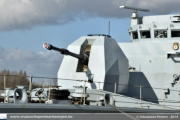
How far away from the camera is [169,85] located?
1406 centimetres

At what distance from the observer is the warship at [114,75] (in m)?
8.87

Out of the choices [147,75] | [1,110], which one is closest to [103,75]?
[147,75]

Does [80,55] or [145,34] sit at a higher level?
[145,34]

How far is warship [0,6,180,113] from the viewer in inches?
349

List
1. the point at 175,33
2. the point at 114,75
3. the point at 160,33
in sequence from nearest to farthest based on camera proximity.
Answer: the point at 114,75 < the point at 175,33 < the point at 160,33

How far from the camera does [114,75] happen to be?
1179 cm

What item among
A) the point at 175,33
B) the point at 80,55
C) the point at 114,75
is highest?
the point at 175,33

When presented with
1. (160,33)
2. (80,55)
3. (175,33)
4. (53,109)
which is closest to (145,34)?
(160,33)

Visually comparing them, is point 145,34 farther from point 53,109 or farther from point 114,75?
Answer: point 53,109

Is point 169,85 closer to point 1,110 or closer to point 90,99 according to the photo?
point 90,99

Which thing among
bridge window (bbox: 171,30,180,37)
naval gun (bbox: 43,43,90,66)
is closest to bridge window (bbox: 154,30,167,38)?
bridge window (bbox: 171,30,180,37)

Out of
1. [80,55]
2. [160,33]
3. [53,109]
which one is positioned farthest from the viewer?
[160,33]

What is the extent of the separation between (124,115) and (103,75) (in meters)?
2.11

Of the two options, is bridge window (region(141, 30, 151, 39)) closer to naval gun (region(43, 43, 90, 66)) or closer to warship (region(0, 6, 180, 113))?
warship (region(0, 6, 180, 113))
